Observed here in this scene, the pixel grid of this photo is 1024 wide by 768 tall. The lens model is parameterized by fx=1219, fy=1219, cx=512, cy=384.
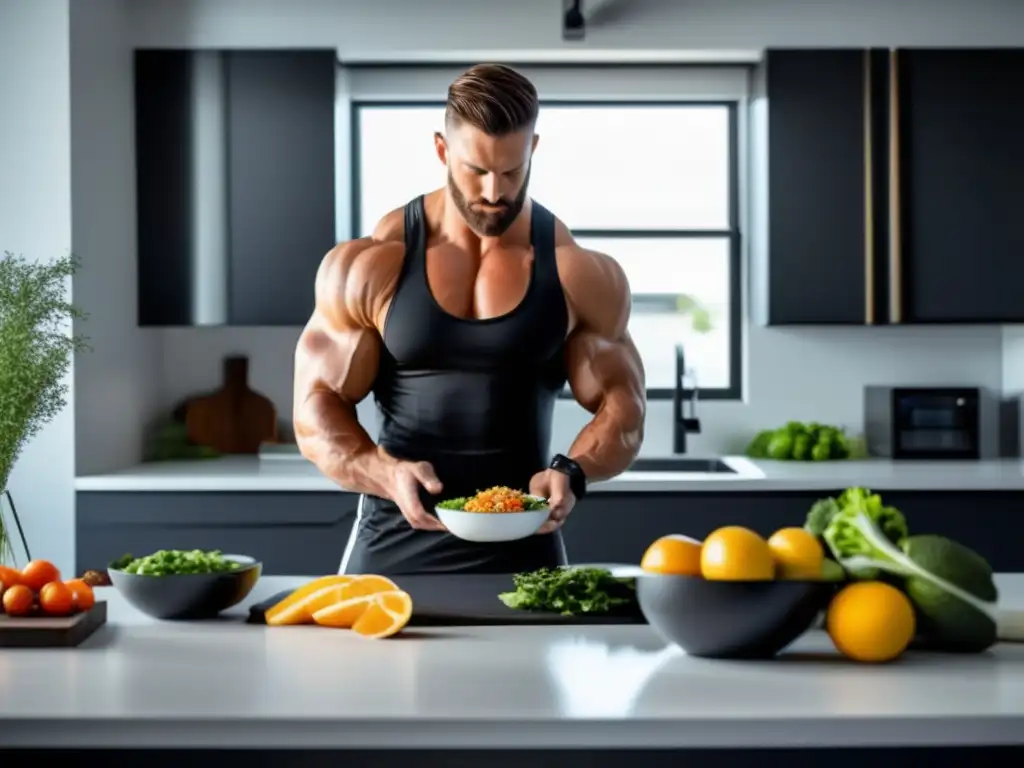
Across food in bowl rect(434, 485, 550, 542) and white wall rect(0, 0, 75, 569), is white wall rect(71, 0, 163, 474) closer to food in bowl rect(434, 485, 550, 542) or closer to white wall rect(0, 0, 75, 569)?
white wall rect(0, 0, 75, 569)

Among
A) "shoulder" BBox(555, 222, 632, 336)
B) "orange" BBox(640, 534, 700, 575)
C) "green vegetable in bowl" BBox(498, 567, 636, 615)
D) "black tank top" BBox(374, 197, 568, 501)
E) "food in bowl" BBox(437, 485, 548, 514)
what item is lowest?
"green vegetable in bowl" BBox(498, 567, 636, 615)

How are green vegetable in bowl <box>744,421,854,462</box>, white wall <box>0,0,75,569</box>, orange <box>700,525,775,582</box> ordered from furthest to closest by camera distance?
green vegetable in bowl <box>744,421,854,462</box>, white wall <box>0,0,75,569</box>, orange <box>700,525,775,582</box>

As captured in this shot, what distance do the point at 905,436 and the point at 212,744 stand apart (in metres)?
3.36

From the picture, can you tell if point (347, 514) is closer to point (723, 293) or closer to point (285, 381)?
point (285, 381)

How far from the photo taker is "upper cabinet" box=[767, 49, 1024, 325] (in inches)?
156

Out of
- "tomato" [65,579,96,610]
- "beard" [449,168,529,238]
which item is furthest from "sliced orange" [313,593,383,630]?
"beard" [449,168,529,238]

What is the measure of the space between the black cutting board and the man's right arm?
452 millimetres

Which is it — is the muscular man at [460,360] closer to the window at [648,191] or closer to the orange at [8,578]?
the orange at [8,578]

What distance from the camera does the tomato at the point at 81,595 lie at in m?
1.72

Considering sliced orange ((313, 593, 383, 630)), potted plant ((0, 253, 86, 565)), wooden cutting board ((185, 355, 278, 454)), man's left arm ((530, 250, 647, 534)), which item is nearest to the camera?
sliced orange ((313, 593, 383, 630))

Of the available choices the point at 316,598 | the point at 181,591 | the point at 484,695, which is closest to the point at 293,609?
the point at 316,598

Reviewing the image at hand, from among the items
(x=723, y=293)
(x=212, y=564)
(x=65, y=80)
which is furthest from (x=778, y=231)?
(x=212, y=564)

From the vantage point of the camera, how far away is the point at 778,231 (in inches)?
159

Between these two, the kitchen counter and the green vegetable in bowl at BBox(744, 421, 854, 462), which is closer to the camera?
the kitchen counter
